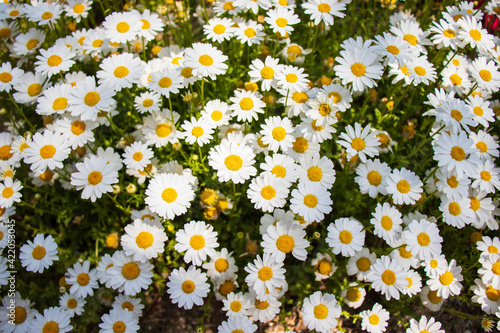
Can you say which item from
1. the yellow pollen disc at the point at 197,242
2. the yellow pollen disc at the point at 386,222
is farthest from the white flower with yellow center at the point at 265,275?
the yellow pollen disc at the point at 386,222

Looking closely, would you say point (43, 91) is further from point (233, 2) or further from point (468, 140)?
point (468, 140)

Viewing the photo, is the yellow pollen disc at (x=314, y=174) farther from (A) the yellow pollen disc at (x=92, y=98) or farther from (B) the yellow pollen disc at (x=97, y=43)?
(B) the yellow pollen disc at (x=97, y=43)

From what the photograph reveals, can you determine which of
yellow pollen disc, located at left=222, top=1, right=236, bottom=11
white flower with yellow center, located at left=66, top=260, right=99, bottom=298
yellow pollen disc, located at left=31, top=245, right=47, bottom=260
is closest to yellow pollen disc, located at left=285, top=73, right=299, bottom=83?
yellow pollen disc, located at left=222, top=1, right=236, bottom=11

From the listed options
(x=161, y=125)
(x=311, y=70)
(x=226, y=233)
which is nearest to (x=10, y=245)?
(x=161, y=125)

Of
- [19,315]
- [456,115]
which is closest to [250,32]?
[456,115]

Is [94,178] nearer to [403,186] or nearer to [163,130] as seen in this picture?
[163,130]

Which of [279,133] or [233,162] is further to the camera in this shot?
[279,133]

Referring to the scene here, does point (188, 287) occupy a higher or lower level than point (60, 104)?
lower

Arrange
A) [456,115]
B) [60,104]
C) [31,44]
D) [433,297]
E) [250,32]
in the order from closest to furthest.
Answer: [456,115] < [433,297] < [60,104] < [250,32] < [31,44]
